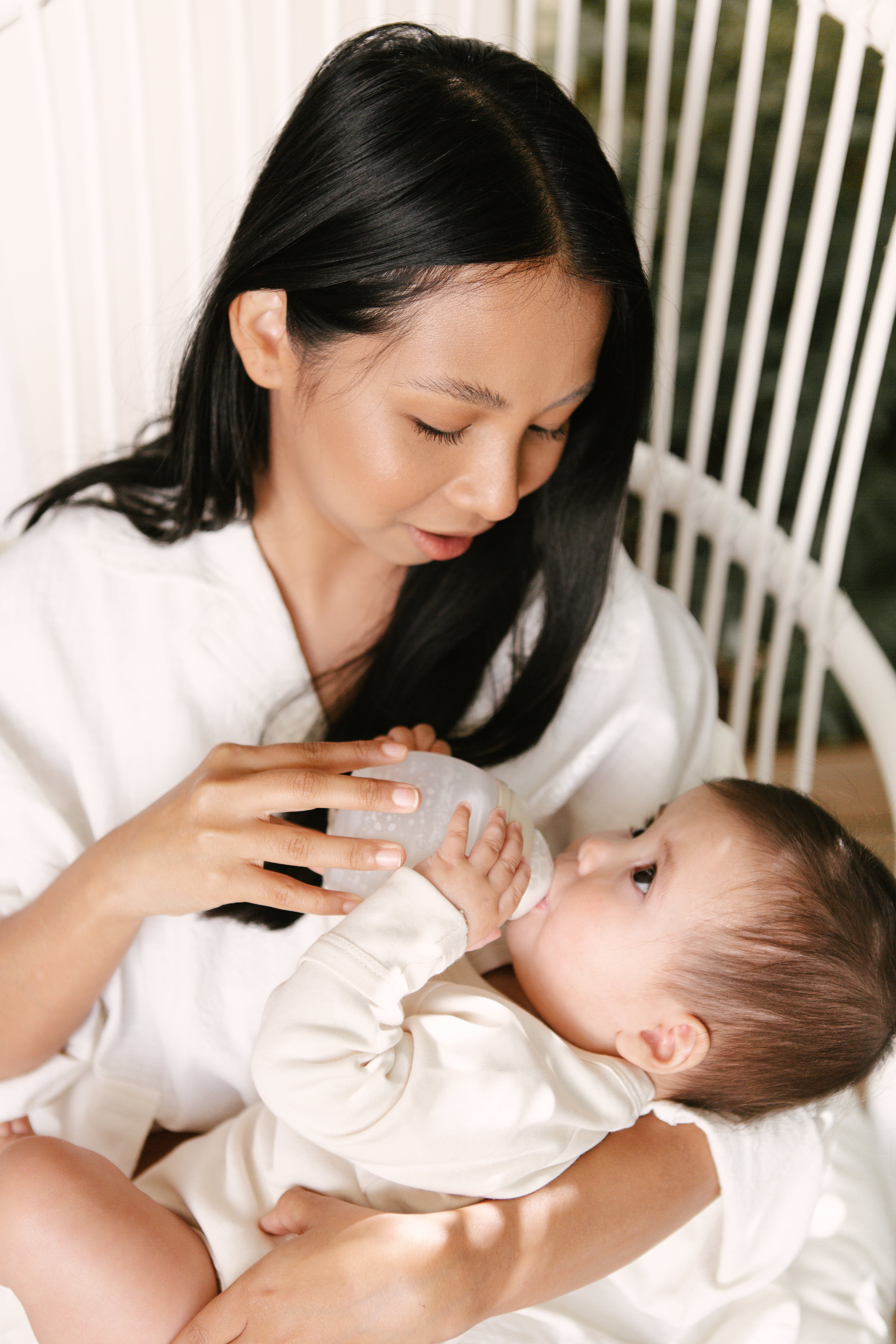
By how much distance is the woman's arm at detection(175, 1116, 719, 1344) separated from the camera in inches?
33.2

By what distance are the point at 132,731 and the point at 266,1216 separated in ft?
1.55

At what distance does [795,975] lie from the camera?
958 millimetres

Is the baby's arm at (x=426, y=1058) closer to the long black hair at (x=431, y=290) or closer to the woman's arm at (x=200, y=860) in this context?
the woman's arm at (x=200, y=860)

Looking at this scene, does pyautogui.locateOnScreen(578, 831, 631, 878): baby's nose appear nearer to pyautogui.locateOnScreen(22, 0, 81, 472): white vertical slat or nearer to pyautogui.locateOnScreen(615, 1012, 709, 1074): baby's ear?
pyautogui.locateOnScreen(615, 1012, 709, 1074): baby's ear

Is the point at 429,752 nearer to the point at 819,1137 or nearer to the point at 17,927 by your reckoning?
the point at 17,927

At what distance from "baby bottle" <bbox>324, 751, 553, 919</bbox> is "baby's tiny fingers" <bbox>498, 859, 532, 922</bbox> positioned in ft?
0.14

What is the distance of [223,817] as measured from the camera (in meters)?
0.83

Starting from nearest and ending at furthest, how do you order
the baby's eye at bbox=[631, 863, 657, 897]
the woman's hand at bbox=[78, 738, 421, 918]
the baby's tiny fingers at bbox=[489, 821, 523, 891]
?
the woman's hand at bbox=[78, 738, 421, 918], the baby's tiny fingers at bbox=[489, 821, 523, 891], the baby's eye at bbox=[631, 863, 657, 897]

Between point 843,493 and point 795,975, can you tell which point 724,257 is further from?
point 795,975

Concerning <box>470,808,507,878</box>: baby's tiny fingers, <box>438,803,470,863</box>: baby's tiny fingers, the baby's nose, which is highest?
<box>438,803,470,863</box>: baby's tiny fingers

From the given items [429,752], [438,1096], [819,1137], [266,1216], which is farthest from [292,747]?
[819,1137]

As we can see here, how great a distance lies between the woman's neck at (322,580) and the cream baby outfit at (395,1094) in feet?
1.30

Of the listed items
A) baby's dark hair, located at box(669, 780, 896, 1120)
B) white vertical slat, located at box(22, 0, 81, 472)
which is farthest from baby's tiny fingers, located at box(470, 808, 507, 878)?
white vertical slat, located at box(22, 0, 81, 472)

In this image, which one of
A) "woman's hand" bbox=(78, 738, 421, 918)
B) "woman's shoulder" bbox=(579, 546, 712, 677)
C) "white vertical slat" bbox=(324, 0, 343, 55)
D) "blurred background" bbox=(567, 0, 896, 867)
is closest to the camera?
"woman's hand" bbox=(78, 738, 421, 918)
